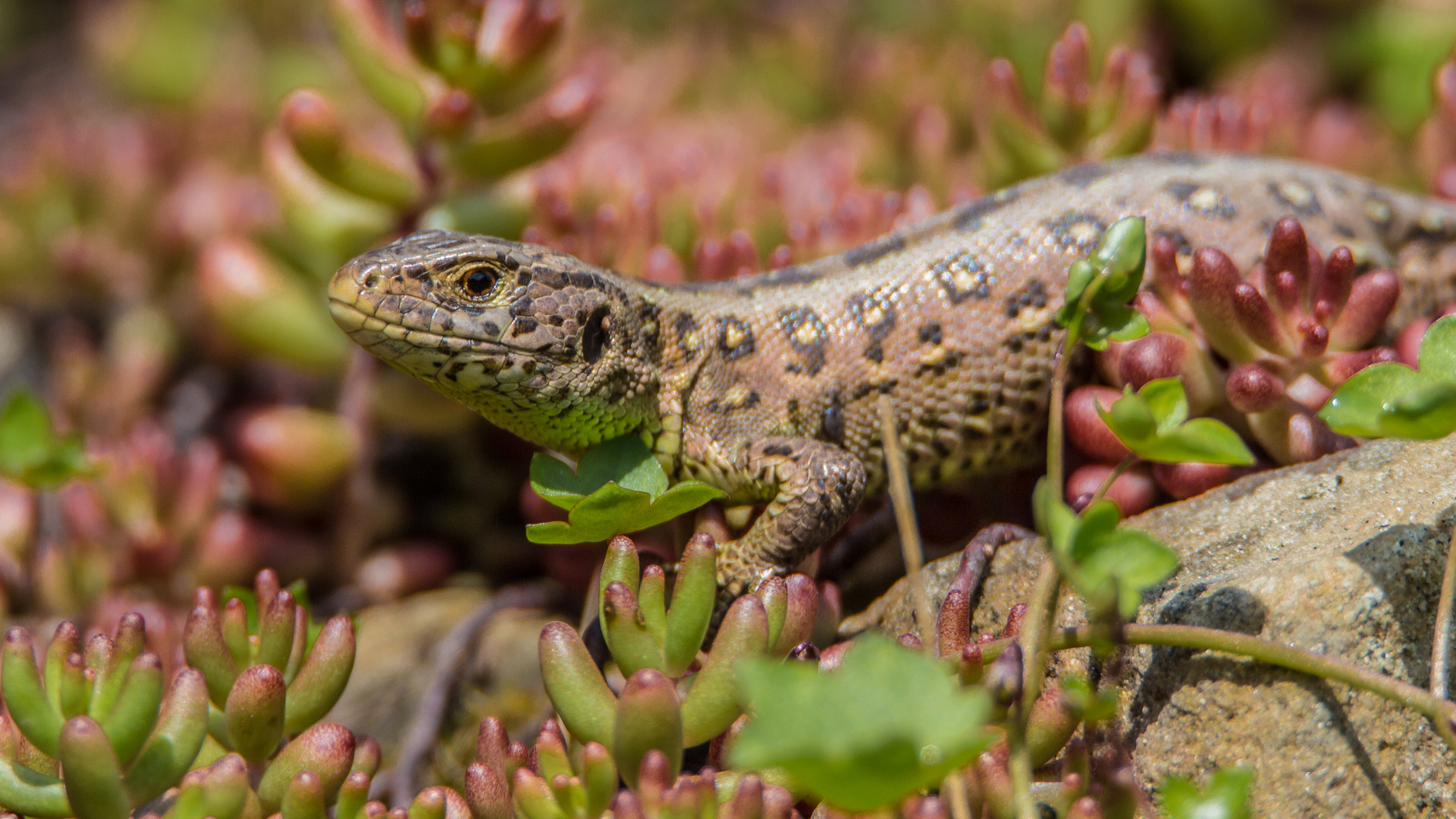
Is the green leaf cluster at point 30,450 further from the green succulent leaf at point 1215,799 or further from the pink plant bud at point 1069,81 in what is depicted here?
the pink plant bud at point 1069,81

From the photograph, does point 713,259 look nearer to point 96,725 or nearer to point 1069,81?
point 1069,81

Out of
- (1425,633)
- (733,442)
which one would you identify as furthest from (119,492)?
(1425,633)

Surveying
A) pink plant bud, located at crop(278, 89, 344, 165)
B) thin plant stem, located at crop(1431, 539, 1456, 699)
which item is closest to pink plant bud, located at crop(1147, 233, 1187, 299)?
thin plant stem, located at crop(1431, 539, 1456, 699)

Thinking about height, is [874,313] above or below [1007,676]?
above

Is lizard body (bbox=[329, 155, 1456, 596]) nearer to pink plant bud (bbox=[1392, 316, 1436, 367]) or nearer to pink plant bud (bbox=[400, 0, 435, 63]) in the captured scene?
pink plant bud (bbox=[1392, 316, 1436, 367])

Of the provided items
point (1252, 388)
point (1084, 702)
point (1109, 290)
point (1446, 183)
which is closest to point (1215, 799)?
point (1084, 702)

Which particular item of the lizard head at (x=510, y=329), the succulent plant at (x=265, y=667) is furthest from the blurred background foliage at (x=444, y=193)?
the succulent plant at (x=265, y=667)
